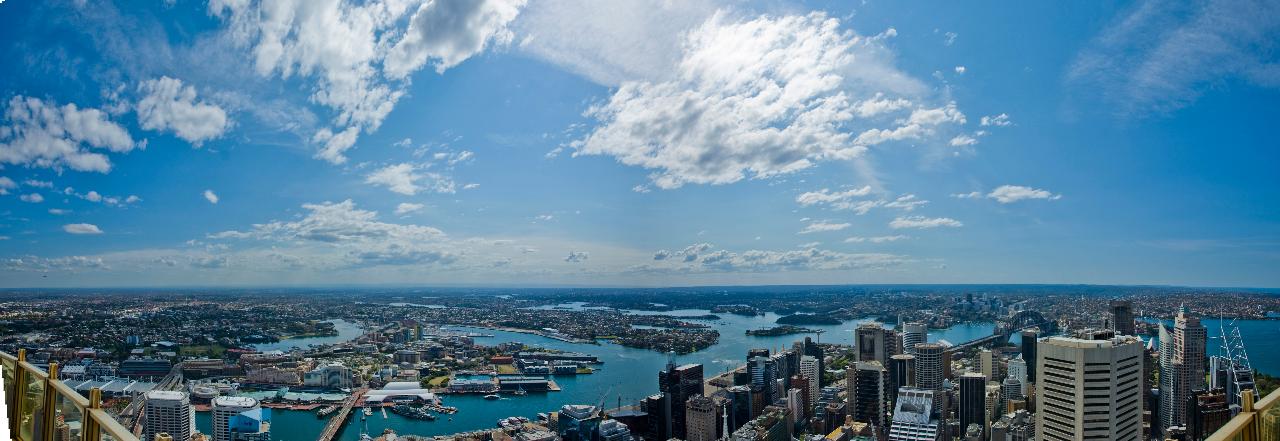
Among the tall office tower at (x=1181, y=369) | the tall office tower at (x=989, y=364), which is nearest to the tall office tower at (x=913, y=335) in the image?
the tall office tower at (x=989, y=364)

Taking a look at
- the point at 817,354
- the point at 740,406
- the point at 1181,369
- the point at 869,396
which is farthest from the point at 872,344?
the point at 1181,369

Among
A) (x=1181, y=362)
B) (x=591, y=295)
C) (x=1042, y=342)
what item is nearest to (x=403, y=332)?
(x=1042, y=342)

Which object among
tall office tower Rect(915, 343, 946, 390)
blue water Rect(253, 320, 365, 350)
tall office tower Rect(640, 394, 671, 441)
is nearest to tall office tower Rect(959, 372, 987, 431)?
tall office tower Rect(915, 343, 946, 390)

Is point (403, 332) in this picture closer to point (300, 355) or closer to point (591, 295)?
point (300, 355)

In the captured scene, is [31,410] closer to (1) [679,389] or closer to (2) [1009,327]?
(1) [679,389]

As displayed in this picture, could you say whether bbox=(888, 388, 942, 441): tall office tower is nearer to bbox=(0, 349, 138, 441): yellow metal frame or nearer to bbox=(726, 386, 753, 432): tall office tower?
bbox=(726, 386, 753, 432): tall office tower

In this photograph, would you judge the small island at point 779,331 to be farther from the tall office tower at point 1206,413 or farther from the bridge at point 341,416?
the tall office tower at point 1206,413

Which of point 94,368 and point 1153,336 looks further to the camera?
point 1153,336
